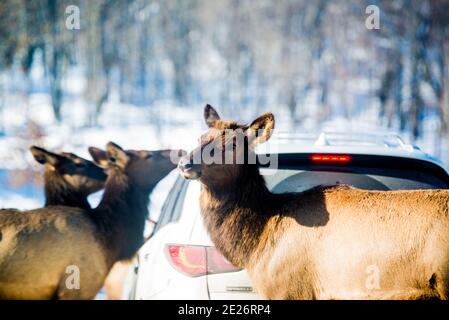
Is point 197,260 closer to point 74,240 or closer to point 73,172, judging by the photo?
point 74,240

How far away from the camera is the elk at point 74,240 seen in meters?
4.16

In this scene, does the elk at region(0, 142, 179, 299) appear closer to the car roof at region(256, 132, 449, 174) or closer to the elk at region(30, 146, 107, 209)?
the elk at region(30, 146, 107, 209)

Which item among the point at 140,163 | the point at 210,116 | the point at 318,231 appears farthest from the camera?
the point at 140,163

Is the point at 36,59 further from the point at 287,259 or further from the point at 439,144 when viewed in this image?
the point at 287,259

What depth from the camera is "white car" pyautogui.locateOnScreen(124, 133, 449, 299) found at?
11.8ft

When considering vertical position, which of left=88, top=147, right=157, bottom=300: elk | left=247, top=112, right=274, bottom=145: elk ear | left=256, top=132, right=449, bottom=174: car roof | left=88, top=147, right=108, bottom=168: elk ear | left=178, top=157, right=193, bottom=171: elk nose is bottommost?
left=88, top=147, right=157, bottom=300: elk

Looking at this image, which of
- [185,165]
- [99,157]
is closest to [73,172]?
[99,157]

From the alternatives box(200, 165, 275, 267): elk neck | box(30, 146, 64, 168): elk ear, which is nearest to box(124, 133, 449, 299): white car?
box(200, 165, 275, 267): elk neck

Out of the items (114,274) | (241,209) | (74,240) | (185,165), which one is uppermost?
(185,165)

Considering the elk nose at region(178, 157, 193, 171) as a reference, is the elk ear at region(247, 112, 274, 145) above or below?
above

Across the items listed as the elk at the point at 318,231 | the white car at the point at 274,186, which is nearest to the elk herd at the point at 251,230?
the elk at the point at 318,231

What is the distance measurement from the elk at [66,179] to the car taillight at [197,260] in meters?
1.58

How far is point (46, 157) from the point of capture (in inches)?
191

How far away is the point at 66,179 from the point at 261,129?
2.06m
